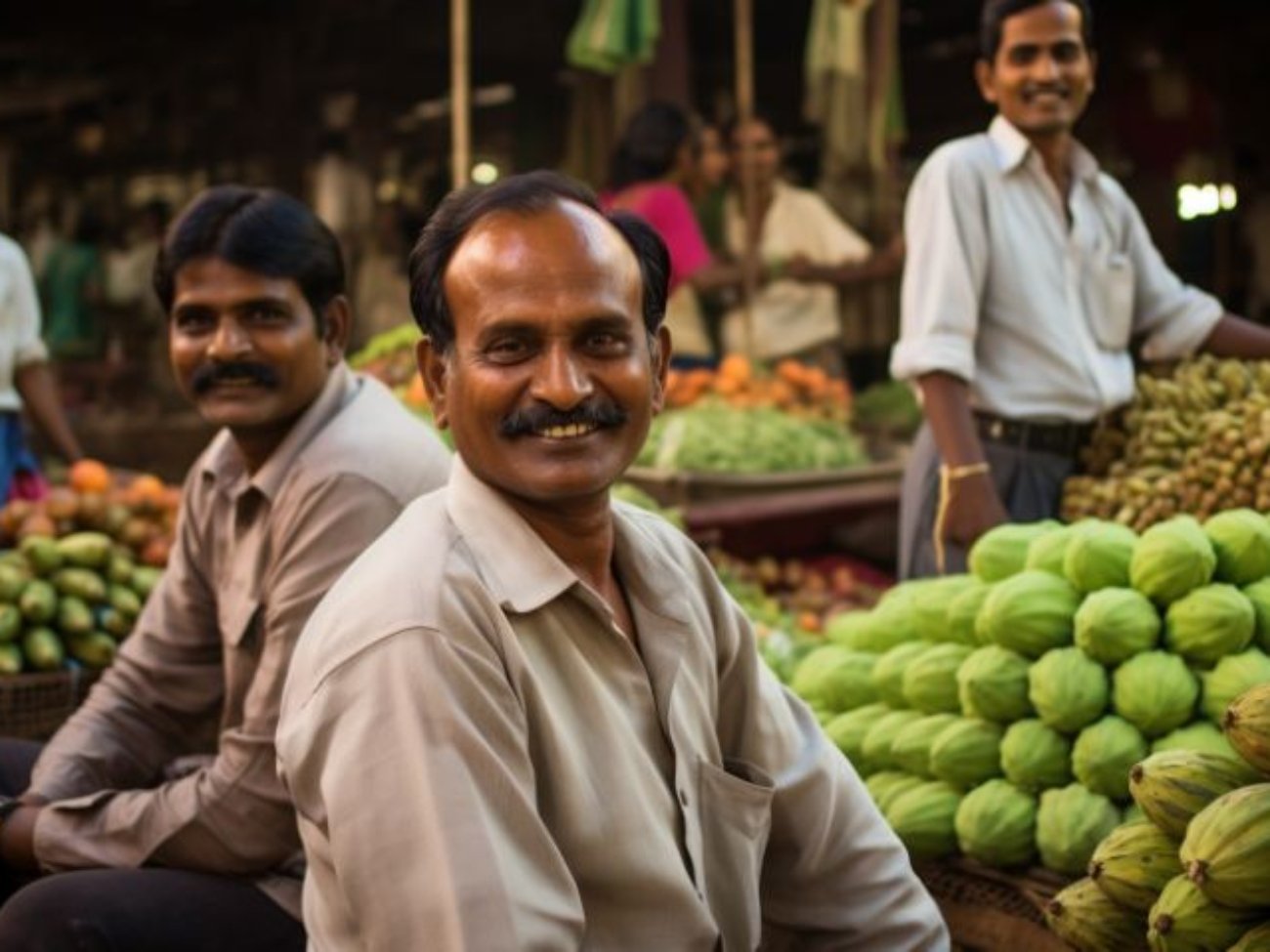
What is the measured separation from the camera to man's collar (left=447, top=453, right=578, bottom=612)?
6.65 feet

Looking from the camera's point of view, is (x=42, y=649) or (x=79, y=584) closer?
(x=42, y=649)

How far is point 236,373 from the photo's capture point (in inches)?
123

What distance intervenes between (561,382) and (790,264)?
6.87 m

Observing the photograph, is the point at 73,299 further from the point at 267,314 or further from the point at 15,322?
the point at 267,314

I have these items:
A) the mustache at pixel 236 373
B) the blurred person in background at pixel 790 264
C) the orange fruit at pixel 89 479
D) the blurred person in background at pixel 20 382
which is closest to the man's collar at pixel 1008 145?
the mustache at pixel 236 373

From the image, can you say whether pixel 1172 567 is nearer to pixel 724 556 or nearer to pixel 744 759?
pixel 744 759

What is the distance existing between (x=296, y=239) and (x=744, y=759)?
132cm

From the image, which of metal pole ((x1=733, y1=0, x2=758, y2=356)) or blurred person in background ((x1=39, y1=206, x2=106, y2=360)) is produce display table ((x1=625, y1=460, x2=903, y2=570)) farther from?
blurred person in background ((x1=39, y1=206, x2=106, y2=360))

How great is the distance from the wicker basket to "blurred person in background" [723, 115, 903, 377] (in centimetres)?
497

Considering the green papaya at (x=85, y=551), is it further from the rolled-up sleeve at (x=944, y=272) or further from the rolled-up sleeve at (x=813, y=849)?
the rolled-up sleeve at (x=813, y=849)

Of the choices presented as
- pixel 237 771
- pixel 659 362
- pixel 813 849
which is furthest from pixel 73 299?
pixel 813 849

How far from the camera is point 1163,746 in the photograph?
2.82 metres

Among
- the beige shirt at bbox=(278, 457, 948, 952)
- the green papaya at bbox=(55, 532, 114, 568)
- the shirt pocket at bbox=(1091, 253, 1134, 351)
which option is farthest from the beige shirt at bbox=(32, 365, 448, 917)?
the shirt pocket at bbox=(1091, 253, 1134, 351)

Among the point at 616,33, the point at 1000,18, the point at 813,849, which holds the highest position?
the point at 616,33
